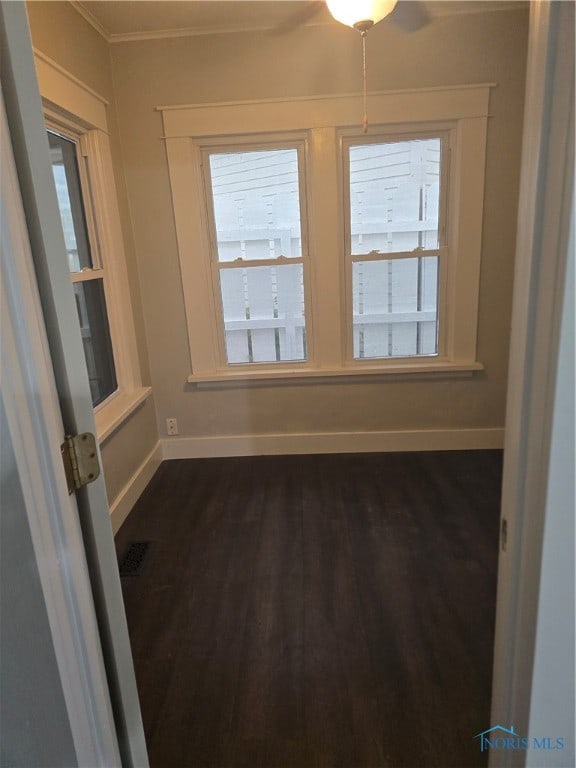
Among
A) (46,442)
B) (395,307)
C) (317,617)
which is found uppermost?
(46,442)

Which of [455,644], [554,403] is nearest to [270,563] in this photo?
[455,644]

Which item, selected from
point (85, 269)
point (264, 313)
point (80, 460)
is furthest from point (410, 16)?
point (80, 460)

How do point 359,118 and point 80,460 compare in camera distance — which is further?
point 359,118

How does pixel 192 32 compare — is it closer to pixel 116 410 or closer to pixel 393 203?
pixel 393 203

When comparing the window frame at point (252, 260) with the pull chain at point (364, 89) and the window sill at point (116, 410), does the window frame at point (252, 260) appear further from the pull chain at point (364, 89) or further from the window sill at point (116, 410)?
the window sill at point (116, 410)

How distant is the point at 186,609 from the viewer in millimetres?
1963

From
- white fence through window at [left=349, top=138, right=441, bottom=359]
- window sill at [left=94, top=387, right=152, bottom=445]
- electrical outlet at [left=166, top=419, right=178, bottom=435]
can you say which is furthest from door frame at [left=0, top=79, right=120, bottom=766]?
white fence through window at [left=349, top=138, right=441, bottom=359]

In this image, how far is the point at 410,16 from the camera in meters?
2.66

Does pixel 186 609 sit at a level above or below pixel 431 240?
below

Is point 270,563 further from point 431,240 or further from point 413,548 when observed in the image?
point 431,240

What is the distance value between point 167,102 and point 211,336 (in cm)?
142

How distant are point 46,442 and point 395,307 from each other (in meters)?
2.72

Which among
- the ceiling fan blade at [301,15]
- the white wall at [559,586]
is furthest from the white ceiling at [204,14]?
the white wall at [559,586]

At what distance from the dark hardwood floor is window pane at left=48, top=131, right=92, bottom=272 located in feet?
4.76
